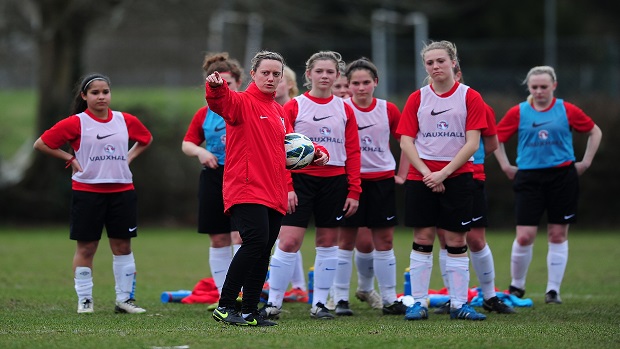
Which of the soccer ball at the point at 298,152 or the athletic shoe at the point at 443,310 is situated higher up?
the soccer ball at the point at 298,152

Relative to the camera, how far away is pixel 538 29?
113 feet

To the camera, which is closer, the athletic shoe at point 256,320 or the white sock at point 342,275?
the athletic shoe at point 256,320

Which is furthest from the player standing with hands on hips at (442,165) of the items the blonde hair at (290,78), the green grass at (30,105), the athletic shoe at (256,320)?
the green grass at (30,105)

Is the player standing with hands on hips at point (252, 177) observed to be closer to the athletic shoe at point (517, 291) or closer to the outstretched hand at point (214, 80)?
the outstretched hand at point (214, 80)

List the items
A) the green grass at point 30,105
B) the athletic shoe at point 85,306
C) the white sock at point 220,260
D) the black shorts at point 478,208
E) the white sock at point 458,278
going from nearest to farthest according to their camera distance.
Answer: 1. the white sock at point 458,278
2. the athletic shoe at point 85,306
3. the black shorts at point 478,208
4. the white sock at point 220,260
5. the green grass at point 30,105

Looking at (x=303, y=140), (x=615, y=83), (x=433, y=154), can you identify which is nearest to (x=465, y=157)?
(x=433, y=154)

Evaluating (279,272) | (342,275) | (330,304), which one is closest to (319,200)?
(279,272)

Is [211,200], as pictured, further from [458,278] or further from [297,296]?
[458,278]

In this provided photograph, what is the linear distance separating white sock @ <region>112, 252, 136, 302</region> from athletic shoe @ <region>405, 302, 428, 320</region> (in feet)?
8.39

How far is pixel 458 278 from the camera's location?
26.1 feet

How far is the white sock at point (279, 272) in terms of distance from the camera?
26.5 feet

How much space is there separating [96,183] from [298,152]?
7.15 feet

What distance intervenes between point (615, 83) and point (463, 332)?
18.0 metres

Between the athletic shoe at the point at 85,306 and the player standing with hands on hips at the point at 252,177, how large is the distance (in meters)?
1.81
